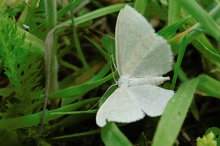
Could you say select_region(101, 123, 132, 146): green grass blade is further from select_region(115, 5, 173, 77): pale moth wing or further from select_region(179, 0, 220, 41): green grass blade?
select_region(179, 0, 220, 41): green grass blade

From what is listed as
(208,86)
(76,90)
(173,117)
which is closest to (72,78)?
(76,90)

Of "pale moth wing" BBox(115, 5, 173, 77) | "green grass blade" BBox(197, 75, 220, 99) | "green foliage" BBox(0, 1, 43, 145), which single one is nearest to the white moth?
"pale moth wing" BBox(115, 5, 173, 77)

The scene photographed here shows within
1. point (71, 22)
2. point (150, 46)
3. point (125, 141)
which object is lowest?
point (125, 141)

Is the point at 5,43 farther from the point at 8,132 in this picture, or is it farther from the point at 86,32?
the point at 86,32

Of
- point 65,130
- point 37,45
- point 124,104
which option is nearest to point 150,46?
point 124,104

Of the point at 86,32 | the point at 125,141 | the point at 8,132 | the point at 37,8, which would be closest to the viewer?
the point at 125,141

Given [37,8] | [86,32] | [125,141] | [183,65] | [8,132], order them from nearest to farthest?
[125,141]
[8,132]
[37,8]
[86,32]
[183,65]

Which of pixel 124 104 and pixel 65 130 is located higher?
pixel 65 130
